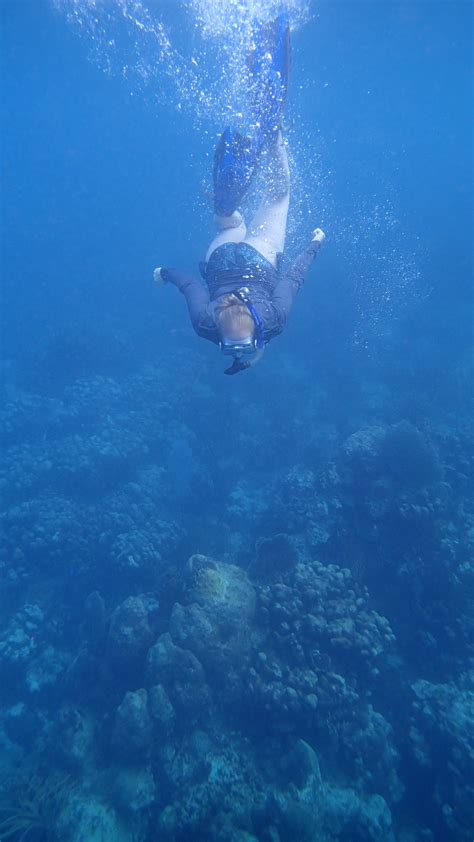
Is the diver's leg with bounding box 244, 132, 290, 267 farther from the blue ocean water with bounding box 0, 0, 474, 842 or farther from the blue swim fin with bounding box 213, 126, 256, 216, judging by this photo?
the blue ocean water with bounding box 0, 0, 474, 842

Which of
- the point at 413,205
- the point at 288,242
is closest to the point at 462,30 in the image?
the point at 413,205

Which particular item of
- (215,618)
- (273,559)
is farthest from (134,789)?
(273,559)

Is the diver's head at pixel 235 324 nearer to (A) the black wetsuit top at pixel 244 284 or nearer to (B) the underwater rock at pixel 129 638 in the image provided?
(A) the black wetsuit top at pixel 244 284

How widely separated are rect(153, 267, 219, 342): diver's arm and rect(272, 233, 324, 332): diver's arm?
84 centimetres

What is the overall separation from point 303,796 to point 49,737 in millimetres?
3981

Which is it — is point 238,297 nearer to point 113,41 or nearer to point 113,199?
point 113,41

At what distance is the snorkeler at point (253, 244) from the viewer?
425 centimetres

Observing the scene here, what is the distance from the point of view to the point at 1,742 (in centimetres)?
611

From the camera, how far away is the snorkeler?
167 inches

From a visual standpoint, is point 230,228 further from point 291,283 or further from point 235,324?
Result: point 235,324

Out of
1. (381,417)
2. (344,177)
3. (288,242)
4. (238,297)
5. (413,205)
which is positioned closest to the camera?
(238,297)

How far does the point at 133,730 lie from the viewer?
193 inches

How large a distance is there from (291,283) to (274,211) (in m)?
2.22

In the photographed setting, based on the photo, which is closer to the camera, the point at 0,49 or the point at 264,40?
the point at 264,40
